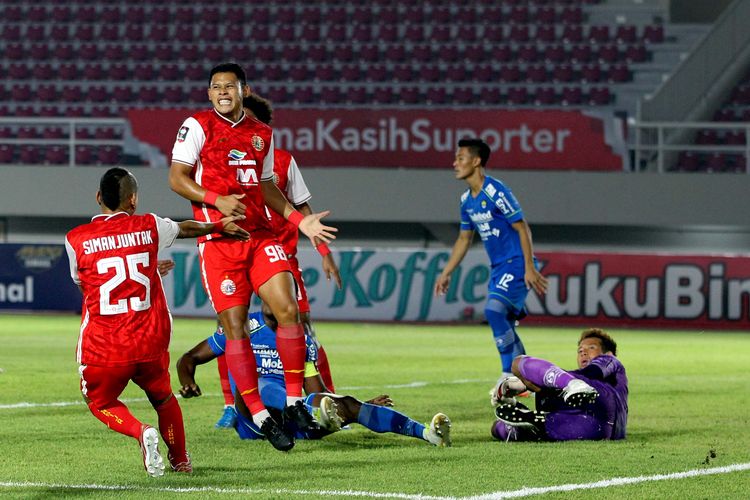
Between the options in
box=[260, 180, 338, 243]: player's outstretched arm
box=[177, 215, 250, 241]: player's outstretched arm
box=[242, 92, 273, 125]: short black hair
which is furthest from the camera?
box=[242, 92, 273, 125]: short black hair

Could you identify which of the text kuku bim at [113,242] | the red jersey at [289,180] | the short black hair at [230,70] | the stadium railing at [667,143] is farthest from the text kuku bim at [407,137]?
the text kuku bim at [113,242]

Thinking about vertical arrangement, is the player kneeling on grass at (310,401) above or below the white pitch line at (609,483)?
above

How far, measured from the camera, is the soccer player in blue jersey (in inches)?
415

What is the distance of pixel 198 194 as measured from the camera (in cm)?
722

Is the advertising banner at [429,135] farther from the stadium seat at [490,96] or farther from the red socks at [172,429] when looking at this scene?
the red socks at [172,429]

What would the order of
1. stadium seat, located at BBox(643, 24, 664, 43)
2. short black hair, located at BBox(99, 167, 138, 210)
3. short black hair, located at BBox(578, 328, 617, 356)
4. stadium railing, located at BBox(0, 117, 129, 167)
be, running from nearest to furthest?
1. short black hair, located at BBox(99, 167, 138, 210)
2. short black hair, located at BBox(578, 328, 617, 356)
3. stadium railing, located at BBox(0, 117, 129, 167)
4. stadium seat, located at BBox(643, 24, 664, 43)

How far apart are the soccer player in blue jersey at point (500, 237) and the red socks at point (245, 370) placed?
3.57 metres

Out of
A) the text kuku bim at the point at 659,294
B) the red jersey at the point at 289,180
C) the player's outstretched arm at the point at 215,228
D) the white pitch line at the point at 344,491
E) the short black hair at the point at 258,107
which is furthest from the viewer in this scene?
the text kuku bim at the point at 659,294

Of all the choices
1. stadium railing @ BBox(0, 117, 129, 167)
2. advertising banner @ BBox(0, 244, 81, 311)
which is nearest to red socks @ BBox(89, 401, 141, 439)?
advertising banner @ BBox(0, 244, 81, 311)

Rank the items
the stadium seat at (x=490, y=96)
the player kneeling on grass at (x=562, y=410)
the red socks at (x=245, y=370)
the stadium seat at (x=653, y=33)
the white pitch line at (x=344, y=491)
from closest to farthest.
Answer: the white pitch line at (x=344, y=491)
the red socks at (x=245, y=370)
the player kneeling on grass at (x=562, y=410)
the stadium seat at (x=490, y=96)
the stadium seat at (x=653, y=33)

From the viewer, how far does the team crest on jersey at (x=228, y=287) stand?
7.35 metres

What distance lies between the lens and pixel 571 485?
6.05 meters

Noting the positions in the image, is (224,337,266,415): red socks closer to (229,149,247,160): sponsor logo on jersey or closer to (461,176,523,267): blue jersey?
(229,149,247,160): sponsor logo on jersey

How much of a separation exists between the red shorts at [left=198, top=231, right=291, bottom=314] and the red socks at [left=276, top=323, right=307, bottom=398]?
0.87 feet
